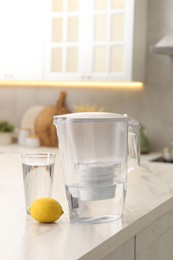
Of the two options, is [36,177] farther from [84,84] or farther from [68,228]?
[84,84]

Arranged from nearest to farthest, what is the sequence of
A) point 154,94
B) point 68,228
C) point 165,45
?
point 68,228, point 165,45, point 154,94

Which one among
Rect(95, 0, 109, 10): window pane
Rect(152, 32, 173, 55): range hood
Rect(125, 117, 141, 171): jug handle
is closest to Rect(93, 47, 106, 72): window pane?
Rect(95, 0, 109, 10): window pane

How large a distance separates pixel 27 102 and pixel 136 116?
Answer: 0.99 metres

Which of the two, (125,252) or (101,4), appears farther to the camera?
(101,4)

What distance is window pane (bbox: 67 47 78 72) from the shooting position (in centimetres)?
386

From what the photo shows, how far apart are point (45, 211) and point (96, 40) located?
2.50 m

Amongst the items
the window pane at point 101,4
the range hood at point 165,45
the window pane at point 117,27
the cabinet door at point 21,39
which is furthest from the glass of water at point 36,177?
the cabinet door at point 21,39

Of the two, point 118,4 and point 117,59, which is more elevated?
point 118,4

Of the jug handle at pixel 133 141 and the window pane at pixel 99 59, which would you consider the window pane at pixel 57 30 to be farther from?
the jug handle at pixel 133 141

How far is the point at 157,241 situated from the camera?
67.4 inches

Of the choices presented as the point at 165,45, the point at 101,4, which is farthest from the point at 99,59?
the point at 165,45

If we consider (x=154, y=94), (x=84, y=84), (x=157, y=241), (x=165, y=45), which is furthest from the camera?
(x=84, y=84)

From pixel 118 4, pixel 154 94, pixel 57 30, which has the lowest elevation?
pixel 154 94

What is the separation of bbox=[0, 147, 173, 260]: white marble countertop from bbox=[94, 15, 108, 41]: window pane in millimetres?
1869
